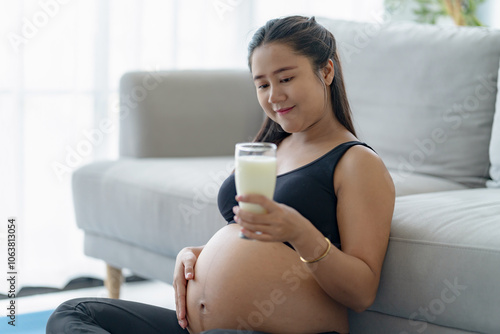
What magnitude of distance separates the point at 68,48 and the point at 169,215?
119 cm

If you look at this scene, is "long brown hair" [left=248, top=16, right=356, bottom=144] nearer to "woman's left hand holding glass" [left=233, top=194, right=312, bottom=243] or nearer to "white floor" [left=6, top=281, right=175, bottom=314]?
"woman's left hand holding glass" [left=233, top=194, right=312, bottom=243]

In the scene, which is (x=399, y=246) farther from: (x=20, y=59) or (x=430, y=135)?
(x=20, y=59)

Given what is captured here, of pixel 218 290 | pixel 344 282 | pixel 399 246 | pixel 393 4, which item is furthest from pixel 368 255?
pixel 393 4

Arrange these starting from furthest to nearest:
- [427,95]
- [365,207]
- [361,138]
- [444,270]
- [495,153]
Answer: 1. [361,138]
2. [427,95]
3. [495,153]
4. [444,270]
5. [365,207]

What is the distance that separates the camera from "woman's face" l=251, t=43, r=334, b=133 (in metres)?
1.45

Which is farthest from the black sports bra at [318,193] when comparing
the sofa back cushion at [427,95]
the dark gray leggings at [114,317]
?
the sofa back cushion at [427,95]

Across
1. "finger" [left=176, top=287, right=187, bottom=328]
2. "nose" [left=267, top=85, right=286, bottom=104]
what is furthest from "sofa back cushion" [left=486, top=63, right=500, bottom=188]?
"finger" [left=176, top=287, right=187, bottom=328]

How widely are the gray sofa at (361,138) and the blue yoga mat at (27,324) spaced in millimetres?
300

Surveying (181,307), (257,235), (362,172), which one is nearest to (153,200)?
(181,307)

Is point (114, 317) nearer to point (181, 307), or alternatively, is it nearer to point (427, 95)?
point (181, 307)

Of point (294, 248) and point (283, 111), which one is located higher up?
point (283, 111)

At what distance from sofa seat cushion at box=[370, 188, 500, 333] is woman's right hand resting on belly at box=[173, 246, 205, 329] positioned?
1.41 ft

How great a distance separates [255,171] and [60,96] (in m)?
2.09

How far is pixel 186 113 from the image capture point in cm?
274
